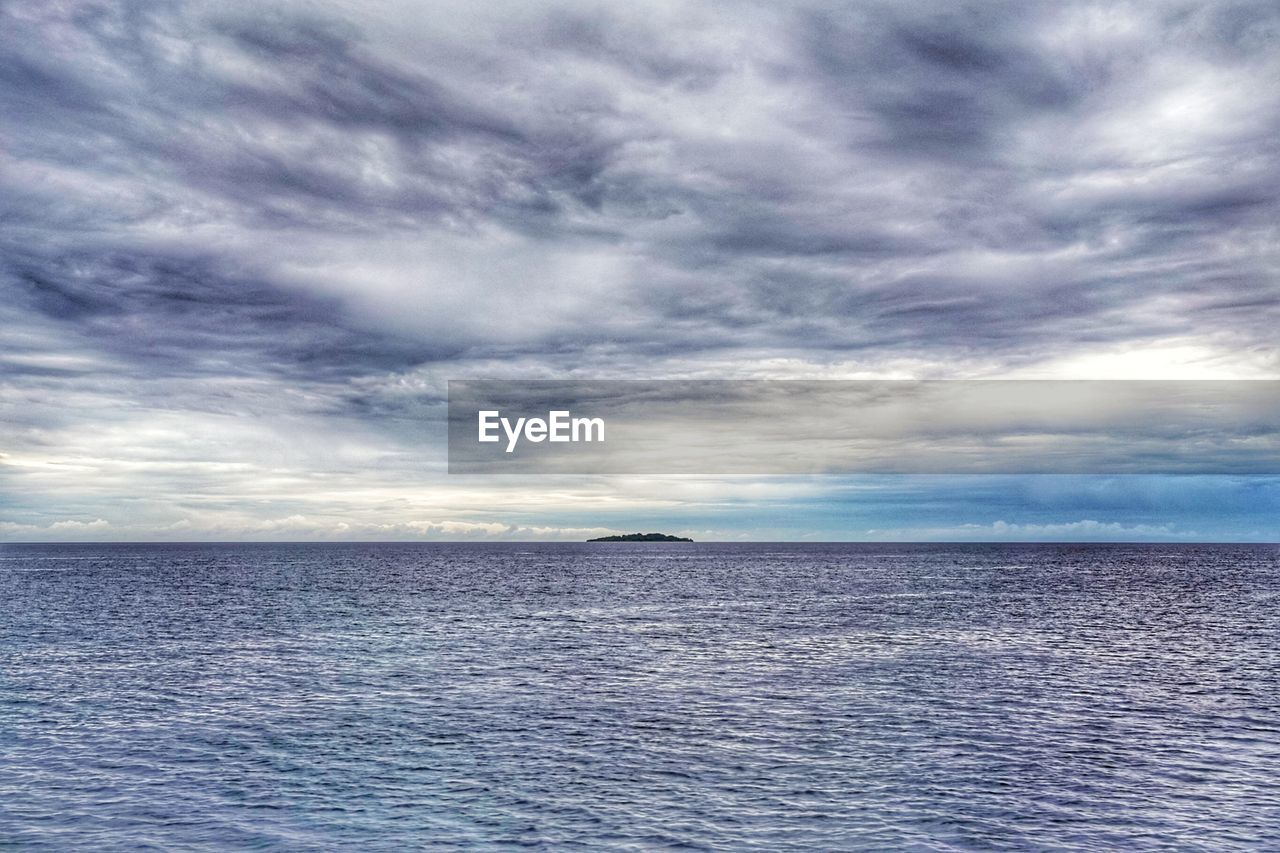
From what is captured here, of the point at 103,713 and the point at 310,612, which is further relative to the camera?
the point at 310,612

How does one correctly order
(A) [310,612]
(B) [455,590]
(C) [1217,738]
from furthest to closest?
(B) [455,590]
(A) [310,612]
(C) [1217,738]

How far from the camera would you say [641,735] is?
4500 cm

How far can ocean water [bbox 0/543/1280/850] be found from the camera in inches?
1280

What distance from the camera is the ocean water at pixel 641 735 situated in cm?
3250

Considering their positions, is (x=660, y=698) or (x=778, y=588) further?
(x=778, y=588)

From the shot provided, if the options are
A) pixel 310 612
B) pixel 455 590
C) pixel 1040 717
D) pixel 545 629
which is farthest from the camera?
pixel 455 590

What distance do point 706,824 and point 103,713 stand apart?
1453 inches

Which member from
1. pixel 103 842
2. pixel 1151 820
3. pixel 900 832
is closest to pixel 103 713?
pixel 103 842

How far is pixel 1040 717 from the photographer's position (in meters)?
49.5

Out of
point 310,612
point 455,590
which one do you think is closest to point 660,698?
point 310,612

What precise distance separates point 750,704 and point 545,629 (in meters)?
42.3

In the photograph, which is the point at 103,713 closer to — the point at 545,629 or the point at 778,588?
the point at 545,629

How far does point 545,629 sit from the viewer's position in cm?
9131

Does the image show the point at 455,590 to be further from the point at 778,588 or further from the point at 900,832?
the point at 900,832
